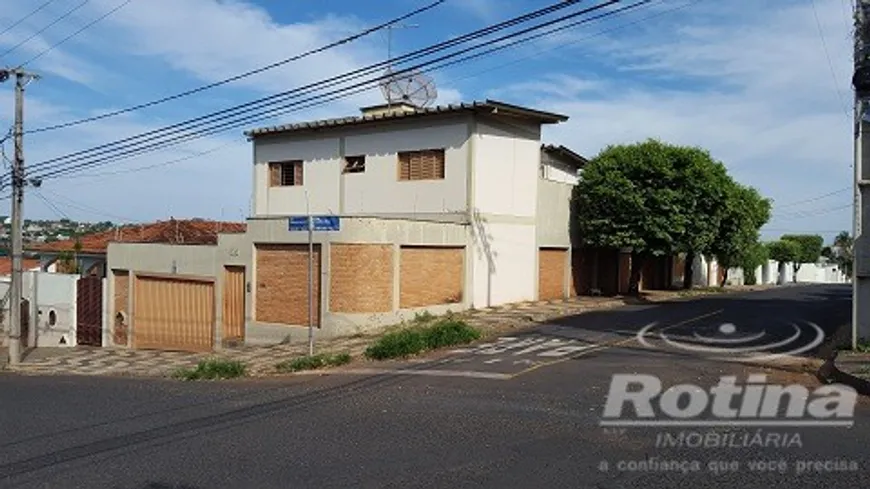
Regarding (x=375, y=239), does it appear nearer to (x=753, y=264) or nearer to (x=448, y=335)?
(x=448, y=335)

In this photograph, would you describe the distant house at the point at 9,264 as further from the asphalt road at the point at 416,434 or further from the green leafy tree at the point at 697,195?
the green leafy tree at the point at 697,195

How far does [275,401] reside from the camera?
36.4 ft

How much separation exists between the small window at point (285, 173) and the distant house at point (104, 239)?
2547 millimetres

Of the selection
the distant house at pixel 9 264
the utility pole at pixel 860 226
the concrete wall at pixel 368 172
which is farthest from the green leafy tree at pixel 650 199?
the distant house at pixel 9 264

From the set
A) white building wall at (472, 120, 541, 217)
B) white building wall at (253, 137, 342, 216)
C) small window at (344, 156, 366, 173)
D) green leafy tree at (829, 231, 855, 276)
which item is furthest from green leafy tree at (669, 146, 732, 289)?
green leafy tree at (829, 231, 855, 276)

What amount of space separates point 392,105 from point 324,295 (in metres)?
9.51

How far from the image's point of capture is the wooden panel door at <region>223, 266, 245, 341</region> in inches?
886

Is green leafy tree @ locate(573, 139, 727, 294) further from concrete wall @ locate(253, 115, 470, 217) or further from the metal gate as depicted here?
the metal gate

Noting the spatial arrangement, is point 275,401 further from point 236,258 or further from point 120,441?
point 236,258

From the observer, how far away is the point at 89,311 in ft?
92.9

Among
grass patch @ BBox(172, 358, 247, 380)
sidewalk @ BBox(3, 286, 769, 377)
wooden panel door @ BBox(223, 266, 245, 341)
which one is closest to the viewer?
grass patch @ BBox(172, 358, 247, 380)

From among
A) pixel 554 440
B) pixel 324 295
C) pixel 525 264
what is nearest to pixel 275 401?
pixel 554 440

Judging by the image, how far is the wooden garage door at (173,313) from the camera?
23781 mm

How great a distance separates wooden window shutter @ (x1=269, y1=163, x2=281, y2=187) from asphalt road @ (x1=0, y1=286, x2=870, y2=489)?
14432mm
